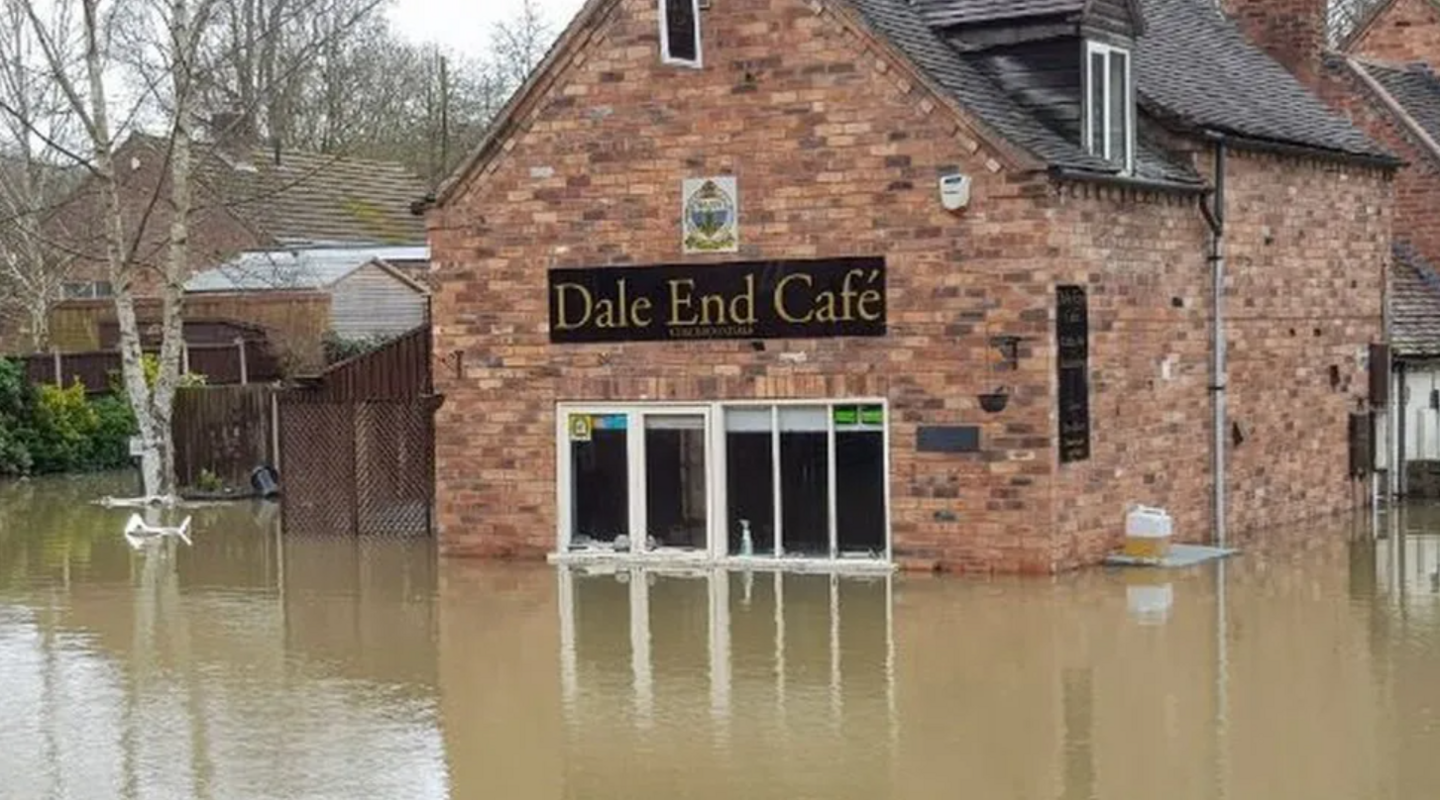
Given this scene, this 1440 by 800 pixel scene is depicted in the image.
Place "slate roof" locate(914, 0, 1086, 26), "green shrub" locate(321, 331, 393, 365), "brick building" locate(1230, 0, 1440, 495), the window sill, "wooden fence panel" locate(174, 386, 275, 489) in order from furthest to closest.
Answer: "green shrub" locate(321, 331, 393, 365) → "wooden fence panel" locate(174, 386, 275, 489) → "brick building" locate(1230, 0, 1440, 495) → "slate roof" locate(914, 0, 1086, 26) → the window sill

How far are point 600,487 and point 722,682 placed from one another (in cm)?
701

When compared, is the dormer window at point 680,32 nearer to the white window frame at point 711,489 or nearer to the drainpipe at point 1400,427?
the white window frame at point 711,489

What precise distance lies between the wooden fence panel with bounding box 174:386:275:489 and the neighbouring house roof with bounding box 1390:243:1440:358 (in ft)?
51.9

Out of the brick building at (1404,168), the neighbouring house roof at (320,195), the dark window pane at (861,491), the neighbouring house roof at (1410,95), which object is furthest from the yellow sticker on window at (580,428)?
the neighbouring house roof at (320,195)

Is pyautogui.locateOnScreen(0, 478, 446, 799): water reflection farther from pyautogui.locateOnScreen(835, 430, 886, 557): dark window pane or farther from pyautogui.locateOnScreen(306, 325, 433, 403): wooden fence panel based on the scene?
pyautogui.locateOnScreen(835, 430, 886, 557): dark window pane

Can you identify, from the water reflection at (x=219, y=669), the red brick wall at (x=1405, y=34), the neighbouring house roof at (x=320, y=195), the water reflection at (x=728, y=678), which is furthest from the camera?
the neighbouring house roof at (x=320, y=195)

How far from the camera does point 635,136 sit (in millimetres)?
20484

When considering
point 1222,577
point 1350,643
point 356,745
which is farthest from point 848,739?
point 1222,577

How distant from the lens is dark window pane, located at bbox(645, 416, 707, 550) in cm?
2042

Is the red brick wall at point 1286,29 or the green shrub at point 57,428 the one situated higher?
the red brick wall at point 1286,29

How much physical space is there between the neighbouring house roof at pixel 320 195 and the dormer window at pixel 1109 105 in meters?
21.8

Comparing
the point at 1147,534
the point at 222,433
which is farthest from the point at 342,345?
the point at 1147,534

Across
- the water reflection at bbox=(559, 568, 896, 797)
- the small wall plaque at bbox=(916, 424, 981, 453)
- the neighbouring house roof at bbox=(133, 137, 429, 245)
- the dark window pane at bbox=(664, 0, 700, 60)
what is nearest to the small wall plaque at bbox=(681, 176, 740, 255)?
the dark window pane at bbox=(664, 0, 700, 60)

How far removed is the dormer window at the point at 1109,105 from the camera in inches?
785
